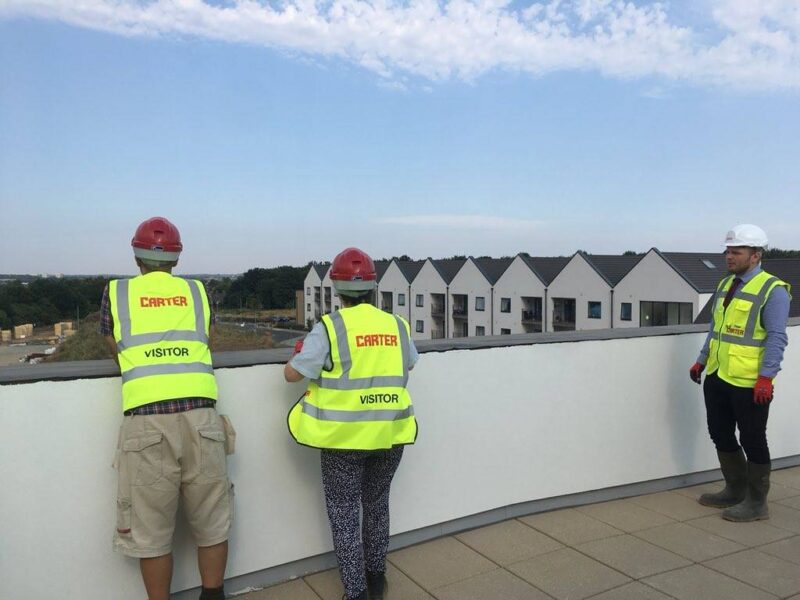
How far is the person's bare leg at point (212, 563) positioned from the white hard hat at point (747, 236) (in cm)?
315

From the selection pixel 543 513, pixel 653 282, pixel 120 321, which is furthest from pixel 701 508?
pixel 653 282

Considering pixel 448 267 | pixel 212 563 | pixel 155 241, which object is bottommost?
pixel 212 563

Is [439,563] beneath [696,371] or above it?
beneath

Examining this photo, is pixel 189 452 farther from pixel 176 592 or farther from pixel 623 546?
pixel 623 546

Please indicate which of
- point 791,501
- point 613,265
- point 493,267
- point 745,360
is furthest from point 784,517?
point 493,267

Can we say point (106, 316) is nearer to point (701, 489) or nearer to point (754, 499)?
point (754, 499)

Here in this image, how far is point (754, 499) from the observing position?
389cm

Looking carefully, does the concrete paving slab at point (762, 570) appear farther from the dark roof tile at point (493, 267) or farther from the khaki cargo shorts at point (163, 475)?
the dark roof tile at point (493, 267)

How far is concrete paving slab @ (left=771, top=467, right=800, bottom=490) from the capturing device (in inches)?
182

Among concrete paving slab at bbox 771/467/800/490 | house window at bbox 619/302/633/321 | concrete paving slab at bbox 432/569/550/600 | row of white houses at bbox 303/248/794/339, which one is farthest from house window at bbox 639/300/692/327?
concrete paving slab at bbox 432/569/550/600

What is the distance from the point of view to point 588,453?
4.10 m

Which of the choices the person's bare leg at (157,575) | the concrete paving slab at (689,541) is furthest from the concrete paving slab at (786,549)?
the person's bare leg at (157,575)

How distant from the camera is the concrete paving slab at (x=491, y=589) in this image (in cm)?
293

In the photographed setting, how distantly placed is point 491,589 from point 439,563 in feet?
1.14
